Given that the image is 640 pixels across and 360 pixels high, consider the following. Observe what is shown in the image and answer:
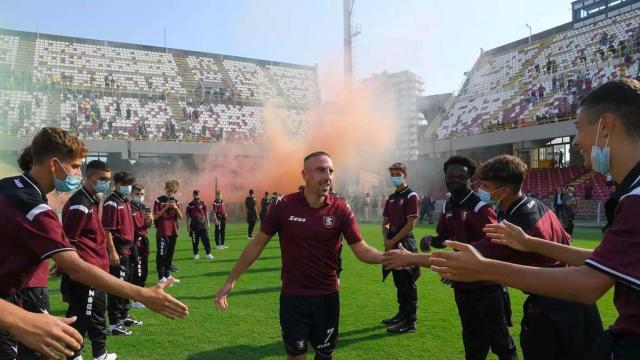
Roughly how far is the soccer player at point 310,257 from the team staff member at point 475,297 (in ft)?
3.70

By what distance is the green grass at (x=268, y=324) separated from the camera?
5855 millimetres

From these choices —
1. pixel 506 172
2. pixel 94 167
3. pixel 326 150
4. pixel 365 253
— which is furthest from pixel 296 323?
pixel 326 150

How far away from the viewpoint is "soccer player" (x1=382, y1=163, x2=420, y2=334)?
6777mm

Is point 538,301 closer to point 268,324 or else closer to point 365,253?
point 365,253

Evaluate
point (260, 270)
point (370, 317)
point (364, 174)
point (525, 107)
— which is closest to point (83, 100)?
point (364, 174)

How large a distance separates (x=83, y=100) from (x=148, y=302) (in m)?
40.0

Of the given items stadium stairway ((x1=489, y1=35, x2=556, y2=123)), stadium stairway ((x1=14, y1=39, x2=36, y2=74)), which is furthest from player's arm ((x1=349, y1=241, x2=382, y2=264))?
stadium stairway ((x1=14, y1=39, x2=36, y2=74))

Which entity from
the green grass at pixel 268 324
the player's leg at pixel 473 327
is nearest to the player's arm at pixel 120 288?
the player's leg at pixel 473 327

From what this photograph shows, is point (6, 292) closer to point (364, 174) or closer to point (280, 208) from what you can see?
point (280, 208)

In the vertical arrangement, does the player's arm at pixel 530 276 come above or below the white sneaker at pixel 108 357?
above

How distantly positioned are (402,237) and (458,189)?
1883 mm

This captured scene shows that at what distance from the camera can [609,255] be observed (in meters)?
1.85

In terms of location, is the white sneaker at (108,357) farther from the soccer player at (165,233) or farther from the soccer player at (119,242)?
the soccer player at (165,233)

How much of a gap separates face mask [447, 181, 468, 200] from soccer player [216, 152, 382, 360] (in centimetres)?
145
